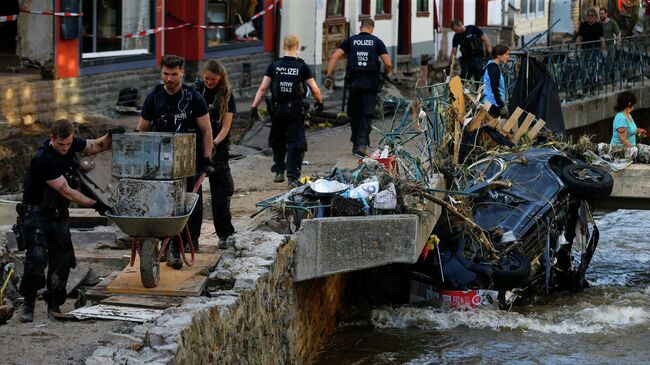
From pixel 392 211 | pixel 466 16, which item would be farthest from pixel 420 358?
pixel 466 16

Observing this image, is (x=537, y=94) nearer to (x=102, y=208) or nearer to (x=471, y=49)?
(x=471, y=49)

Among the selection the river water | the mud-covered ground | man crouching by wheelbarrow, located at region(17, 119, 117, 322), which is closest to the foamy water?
the river water

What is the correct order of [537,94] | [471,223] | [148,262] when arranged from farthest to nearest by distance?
[537,94]
[471,223]
[148,262]

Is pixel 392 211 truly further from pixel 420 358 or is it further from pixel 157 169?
pixel 157 169

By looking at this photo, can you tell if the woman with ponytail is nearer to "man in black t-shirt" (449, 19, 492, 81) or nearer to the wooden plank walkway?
the wooden plank walkway

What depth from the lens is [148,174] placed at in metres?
8.88

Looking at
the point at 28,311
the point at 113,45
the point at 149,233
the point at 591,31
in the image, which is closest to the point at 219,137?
the point at 149,233

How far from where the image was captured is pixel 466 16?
3472 centimetres

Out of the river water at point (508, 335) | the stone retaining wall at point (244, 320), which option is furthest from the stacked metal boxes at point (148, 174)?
the river water at point (508, 335)

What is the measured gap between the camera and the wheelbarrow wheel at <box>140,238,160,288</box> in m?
8.70

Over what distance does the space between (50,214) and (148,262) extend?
76 centimetres

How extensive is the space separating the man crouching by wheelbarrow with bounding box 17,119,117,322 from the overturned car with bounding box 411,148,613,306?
417 centimetres

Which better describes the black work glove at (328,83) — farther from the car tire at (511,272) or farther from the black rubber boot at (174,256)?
the black rubber boot at (174,256)

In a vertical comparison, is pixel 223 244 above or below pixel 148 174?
below
